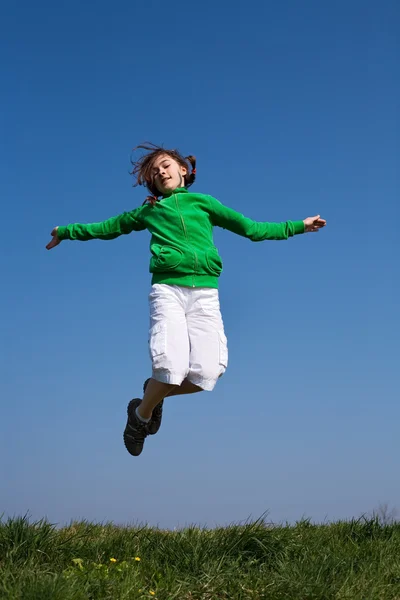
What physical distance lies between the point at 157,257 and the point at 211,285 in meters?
0.52

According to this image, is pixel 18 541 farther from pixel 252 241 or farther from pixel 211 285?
pixel 252 241

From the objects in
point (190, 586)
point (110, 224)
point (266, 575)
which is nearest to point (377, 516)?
point (266, 575)

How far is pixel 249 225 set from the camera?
673 centimetres

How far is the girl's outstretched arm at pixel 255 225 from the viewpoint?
21.8 ft

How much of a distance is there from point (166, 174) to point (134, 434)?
2357 mm

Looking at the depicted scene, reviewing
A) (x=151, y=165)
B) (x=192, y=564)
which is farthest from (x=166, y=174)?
(x=192, y=564)

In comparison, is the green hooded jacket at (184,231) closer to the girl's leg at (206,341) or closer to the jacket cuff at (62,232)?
the jacket cuff at (62,232)

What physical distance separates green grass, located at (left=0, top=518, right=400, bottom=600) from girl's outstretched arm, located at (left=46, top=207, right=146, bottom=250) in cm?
254

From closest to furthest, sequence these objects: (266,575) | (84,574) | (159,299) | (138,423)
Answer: (84,574) → (266,575) → (159,299) → (138,423)

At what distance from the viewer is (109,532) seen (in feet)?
22.1

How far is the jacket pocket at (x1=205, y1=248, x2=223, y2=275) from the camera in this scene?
6.36 metres

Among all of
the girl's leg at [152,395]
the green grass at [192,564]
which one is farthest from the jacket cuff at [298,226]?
the green grass at [192,564]

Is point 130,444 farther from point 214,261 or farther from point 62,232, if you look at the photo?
point 62,232

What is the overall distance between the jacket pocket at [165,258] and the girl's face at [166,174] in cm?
66
